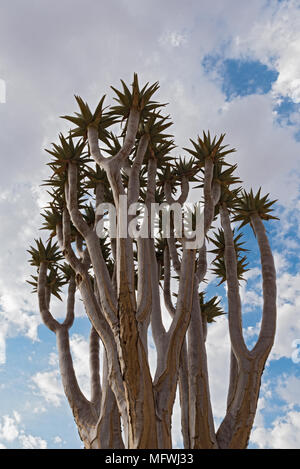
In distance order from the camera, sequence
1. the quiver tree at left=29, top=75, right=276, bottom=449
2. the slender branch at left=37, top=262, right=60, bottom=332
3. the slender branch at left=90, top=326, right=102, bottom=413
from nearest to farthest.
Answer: the quiver tree at left=29, top=75, right=276, bottom=449 < the slender branch at left=90, top=326, right=102, bottom=413 < the slender branch at left=37, top=262, right=60, bottom=332

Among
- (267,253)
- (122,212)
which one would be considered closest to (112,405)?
(122,212)

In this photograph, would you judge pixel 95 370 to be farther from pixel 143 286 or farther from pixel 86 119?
pixel 86 119

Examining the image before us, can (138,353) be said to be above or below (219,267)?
below

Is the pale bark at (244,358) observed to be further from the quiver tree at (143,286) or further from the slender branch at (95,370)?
the slender branch at (95,370)

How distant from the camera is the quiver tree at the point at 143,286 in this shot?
273 inches

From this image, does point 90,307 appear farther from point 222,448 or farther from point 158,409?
point 222,448

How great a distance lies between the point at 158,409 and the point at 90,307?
2.45 metres

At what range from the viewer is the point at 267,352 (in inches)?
313

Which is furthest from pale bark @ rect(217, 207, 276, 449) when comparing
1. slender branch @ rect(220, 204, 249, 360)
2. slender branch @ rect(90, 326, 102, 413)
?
slender branch @ rect(90, 326, 102, 413)

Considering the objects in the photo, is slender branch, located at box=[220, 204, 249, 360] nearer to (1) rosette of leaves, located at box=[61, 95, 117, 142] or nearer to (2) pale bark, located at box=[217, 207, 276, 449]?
(2) pale bark, located at box=[217, 207, 276, 449]

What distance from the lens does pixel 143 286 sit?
757 centimetres

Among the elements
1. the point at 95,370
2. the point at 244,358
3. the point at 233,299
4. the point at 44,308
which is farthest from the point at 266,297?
the point at 44,308

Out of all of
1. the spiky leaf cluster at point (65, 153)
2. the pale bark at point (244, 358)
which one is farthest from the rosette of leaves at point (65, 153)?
the pale bark at point (244, 358)

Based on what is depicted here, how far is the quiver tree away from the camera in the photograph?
A: 22.7 ft
